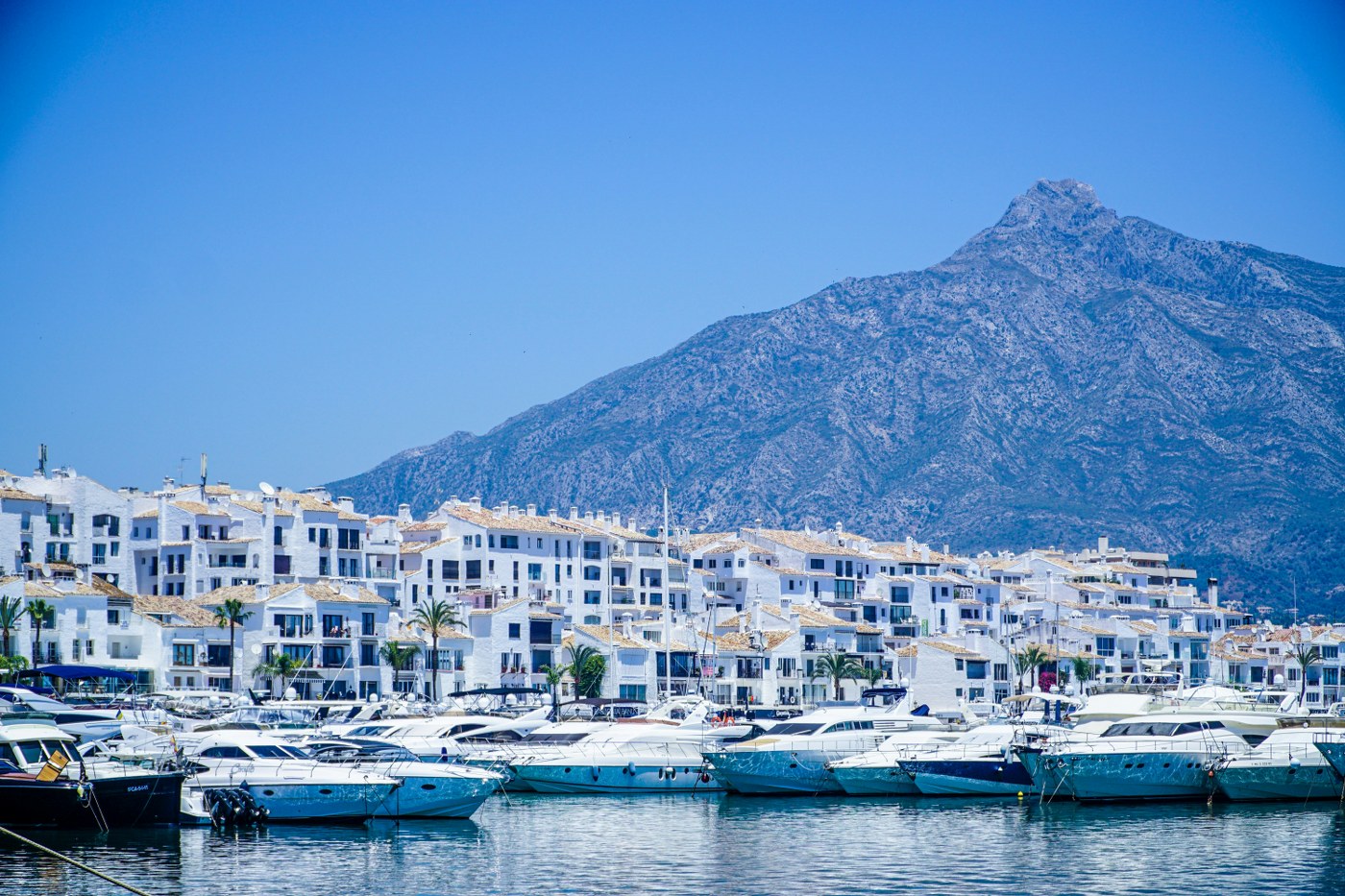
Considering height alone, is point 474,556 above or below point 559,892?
above

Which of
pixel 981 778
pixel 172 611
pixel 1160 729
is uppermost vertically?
pixel 172 611

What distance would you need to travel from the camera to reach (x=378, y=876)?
4469cm

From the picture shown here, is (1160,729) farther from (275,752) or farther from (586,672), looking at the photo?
(586,672)

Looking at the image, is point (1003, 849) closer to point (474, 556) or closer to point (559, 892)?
point (559, 892)

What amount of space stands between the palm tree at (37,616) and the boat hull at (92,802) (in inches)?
2020

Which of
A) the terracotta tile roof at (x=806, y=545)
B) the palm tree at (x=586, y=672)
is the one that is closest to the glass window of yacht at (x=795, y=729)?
the palm tree at (x=586, y=672)

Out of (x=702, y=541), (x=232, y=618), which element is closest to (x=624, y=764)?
(x=232, y=618)

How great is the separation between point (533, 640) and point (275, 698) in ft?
66.8

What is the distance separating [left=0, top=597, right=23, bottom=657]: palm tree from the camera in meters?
95.3

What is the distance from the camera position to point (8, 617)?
313 feet

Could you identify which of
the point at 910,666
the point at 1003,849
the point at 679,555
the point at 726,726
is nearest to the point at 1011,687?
the point at 910,666

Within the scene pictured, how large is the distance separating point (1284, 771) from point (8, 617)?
6525 centimetres

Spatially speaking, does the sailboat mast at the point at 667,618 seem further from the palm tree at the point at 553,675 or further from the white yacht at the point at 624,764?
the white yacht at the point at 624,764

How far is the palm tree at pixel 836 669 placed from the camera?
125 meters
